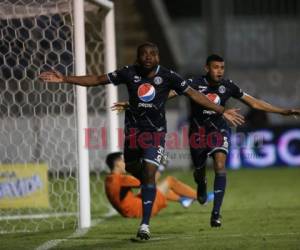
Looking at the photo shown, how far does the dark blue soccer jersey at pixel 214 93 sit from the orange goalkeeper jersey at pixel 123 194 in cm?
133

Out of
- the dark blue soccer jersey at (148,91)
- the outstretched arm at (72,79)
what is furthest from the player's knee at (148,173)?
the outstretched arm at (72,79)

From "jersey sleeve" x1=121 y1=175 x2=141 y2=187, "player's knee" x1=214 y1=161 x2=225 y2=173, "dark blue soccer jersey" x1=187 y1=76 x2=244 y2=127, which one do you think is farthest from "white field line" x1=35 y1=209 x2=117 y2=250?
"dark blue soccer jersey" x1=187 y1=76 x2=244 y2=127

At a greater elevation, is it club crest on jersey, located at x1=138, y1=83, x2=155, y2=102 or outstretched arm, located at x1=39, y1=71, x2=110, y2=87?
outstretched arm, located at x1=39, y1=71, x2=110, y2=87

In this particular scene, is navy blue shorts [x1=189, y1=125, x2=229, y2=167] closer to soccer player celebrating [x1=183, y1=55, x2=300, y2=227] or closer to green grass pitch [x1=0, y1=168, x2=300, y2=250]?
soccer player celebrating [x1=183, y1=55, x2=300, y2=227]

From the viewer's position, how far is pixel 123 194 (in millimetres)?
10445

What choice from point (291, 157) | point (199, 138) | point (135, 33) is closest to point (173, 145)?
point (291, 157)

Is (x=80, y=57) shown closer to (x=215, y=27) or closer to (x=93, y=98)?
(x=93, y=98)

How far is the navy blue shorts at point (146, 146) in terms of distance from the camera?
8.41 meters

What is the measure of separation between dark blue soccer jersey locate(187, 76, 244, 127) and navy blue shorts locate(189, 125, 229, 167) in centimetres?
8

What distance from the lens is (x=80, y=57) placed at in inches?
381

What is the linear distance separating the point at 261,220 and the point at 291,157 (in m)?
9.69

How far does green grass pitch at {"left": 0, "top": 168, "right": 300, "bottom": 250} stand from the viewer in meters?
7.87

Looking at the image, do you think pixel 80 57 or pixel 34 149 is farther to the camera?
pixel 34 149

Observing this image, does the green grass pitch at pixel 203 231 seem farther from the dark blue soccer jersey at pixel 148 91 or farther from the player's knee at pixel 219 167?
the dark blue soccer jersey at pixel 148 91
